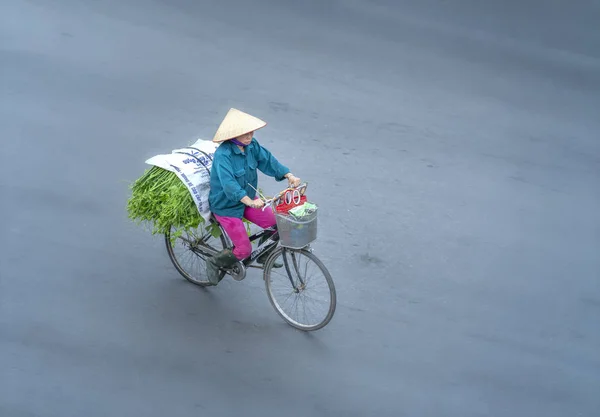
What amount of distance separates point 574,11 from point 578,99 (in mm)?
1951

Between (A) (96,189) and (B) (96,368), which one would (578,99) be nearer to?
(A) (96,189)

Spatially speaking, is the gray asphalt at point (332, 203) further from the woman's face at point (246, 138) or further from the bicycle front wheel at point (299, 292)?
the woman's face at point (246, 138)

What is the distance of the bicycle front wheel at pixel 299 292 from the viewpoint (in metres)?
5.68

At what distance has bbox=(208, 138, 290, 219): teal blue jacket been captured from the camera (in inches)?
210

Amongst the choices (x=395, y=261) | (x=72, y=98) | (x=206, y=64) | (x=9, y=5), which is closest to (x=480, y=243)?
(x=395, y=261)

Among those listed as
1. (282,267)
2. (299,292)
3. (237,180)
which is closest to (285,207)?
(237,180)

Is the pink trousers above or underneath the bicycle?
above

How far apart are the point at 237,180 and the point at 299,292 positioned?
103cm

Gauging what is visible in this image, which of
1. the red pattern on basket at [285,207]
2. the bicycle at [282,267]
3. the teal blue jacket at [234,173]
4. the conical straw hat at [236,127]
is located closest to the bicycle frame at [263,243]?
the bicycle at [282,267]

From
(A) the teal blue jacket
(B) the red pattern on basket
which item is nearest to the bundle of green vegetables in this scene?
→ (A) the teal blue jacket

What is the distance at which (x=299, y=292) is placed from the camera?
5.86 metres

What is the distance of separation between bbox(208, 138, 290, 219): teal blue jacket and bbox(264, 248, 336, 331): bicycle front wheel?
0.51 meters

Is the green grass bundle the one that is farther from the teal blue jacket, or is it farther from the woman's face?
the woman's face

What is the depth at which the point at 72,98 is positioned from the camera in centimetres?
814
